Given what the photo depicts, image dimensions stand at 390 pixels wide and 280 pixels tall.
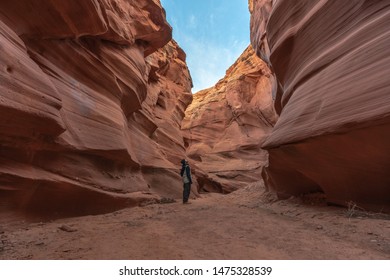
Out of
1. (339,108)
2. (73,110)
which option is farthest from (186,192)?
(339,108)

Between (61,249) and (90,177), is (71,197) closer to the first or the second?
(90,177)

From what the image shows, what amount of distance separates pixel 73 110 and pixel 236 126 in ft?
85.8

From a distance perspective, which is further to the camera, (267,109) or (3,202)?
(267,109)

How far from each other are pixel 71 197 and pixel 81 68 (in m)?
4.44

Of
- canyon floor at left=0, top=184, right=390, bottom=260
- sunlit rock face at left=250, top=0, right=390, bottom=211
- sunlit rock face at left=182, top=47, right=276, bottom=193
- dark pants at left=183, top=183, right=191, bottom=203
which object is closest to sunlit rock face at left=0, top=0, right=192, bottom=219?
canyon floor at left=0, top=184, right=390, bottom=260

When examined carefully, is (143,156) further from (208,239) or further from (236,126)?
(236,126)

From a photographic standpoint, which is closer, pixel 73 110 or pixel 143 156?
pixel 73 110

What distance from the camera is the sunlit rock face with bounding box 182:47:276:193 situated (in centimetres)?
2569

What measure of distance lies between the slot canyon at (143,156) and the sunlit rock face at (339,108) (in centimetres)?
3

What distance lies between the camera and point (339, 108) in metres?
5.18

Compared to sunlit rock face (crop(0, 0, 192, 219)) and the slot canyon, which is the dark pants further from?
sunlit rock face (crop(0, 0, 192, 219))

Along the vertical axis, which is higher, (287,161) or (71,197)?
(287,161)

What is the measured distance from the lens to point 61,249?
3445 millimetres
